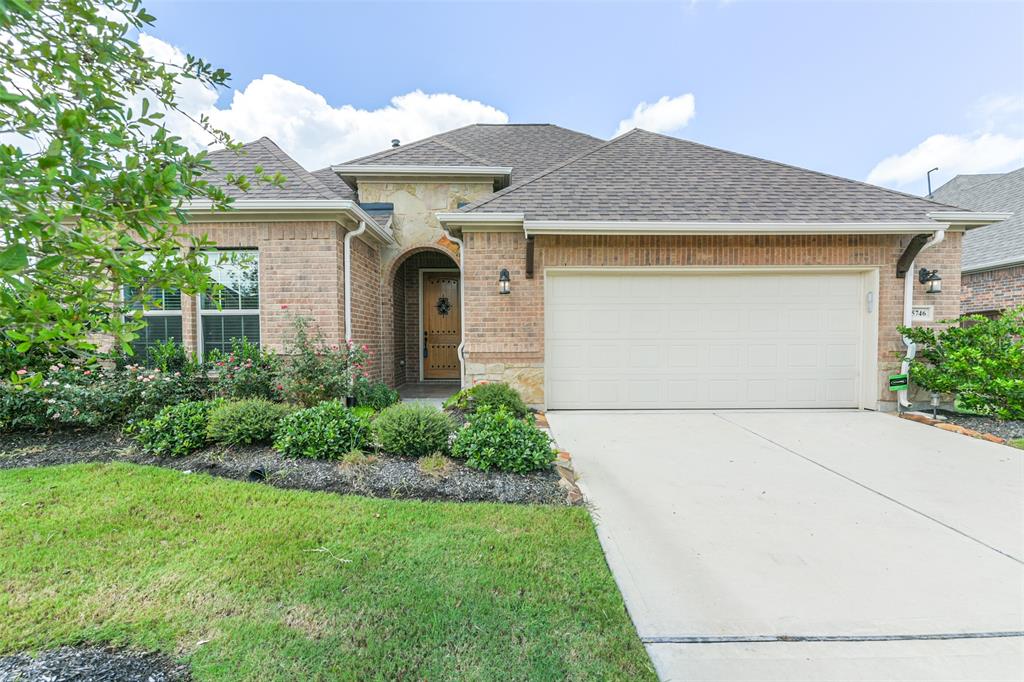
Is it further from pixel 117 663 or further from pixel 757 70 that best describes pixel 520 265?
pixel 757 70

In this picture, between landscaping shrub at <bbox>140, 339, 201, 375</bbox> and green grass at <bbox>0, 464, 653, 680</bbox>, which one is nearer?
green grass at <bbox>0, 464, 653, 680</bbox>

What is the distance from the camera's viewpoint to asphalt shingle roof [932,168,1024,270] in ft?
33.4

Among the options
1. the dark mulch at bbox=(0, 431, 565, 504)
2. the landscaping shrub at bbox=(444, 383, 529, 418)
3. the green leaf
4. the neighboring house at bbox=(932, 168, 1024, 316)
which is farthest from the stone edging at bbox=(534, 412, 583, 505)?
the neighboring house at bbox=(932, 168, 1024, 316)

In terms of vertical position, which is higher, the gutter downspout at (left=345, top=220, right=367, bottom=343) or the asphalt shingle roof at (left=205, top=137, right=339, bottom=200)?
the asphalt shingle roof at (left=205, top=137, right=339, bottom=200)

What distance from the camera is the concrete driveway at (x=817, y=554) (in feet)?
6.10

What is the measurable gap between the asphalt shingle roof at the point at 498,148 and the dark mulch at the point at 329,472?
621cm

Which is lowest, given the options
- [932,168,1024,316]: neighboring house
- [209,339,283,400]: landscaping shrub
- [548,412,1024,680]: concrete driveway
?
[548,412,1024,680]: concrete driveway

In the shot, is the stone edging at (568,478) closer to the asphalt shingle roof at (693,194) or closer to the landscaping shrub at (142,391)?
the asphalt shingle roof at (693,194)

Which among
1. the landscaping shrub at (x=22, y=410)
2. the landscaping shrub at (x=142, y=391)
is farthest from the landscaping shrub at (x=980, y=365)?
the landscaping shrub at (x=22, y=410)

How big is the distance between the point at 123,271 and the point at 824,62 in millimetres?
11974

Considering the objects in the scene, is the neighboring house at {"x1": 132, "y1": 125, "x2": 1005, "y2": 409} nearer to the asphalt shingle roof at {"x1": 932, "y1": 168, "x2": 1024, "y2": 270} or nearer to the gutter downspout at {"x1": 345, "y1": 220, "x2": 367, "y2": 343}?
the gutter downspout at {"x1": 345, "y1": 220, "x2": 367, "y2": 343}

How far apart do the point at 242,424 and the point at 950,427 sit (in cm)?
862

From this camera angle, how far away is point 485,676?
166 cm

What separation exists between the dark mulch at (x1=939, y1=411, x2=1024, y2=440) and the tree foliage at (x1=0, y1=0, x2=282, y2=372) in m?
8.23
